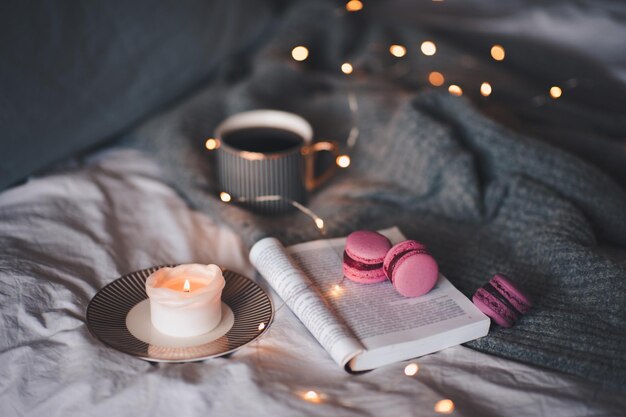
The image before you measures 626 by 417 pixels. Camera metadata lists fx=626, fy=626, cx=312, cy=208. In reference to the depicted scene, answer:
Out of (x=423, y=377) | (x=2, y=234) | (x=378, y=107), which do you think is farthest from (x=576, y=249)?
(x=2, y=234)

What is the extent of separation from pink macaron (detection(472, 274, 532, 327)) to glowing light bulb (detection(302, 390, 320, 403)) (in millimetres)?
217

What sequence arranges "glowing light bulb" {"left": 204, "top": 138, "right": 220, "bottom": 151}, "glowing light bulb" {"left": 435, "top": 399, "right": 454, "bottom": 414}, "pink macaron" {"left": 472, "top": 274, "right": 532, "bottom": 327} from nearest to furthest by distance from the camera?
"glowing light bulb" {"left": 435, "top": 399, "right": 454, "bottom": 414}
"pink macaron" {"left": 472, "top": 274, "right": 532, "bottom": 327}
"glowing light bulb" {"left": 204, "top": 138, "right": 220, "bottom": 151}

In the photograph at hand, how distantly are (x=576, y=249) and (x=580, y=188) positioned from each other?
4.4 inches

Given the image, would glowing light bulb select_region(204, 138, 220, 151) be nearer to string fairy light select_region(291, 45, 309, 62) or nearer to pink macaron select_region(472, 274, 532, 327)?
string fairy light select_region(291, 45, 309, 62)

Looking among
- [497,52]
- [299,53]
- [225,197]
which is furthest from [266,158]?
[497,52]

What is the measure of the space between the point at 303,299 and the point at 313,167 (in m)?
0.33

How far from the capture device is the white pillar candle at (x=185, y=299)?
622 millimetres

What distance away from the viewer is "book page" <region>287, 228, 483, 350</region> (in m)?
0.65

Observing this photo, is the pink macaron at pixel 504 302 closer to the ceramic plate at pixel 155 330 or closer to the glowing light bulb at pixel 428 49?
the ceramic plate at pixel 155 330

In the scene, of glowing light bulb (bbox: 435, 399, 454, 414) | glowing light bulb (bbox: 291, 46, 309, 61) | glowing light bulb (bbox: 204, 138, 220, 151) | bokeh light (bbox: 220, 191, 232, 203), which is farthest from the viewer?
glowing light bulb (bbox: 291, 46, 309, 61)

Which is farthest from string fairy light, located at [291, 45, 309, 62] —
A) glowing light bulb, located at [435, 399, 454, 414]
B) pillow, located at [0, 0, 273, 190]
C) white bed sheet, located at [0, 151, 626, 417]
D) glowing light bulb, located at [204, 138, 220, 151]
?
glowing light bulb, located at [435, 399, 454, 414]

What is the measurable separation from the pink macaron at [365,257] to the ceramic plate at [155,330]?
103 millimetres

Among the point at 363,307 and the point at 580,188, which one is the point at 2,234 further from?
the point at 580,188

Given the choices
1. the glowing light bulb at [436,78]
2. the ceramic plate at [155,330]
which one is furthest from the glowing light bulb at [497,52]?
the ceramic plate at [155,330]
